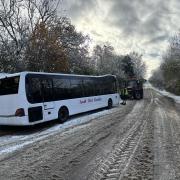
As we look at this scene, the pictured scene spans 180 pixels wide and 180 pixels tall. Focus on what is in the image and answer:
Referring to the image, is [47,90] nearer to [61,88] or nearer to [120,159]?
[61,88]

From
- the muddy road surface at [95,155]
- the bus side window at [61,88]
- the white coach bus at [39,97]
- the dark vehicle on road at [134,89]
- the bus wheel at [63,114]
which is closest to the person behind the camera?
the muddy road surface at [95,155]

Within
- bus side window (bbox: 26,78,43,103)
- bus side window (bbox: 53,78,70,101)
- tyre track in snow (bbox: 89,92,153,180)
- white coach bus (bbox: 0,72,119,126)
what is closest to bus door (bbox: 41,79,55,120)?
white coach bus (bbox: 0,72,119,126)

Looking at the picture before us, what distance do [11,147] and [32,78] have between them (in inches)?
177

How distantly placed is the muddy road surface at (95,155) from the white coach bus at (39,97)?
50.2 inches

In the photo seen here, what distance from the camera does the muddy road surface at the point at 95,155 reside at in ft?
21.6

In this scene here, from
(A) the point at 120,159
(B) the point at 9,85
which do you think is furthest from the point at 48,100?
(A) the point at 120,159

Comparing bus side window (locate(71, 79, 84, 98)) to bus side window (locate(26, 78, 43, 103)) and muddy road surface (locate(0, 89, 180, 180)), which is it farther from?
→ muddy road surface (locate(0, 89, 180, 180))

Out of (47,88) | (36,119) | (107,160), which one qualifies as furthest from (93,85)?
(107,160)

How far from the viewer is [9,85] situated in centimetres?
1355

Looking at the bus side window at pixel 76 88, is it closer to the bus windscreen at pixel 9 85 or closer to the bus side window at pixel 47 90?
the bus side window at pixel 47 90

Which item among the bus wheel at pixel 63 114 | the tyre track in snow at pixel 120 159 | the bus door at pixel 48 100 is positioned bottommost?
the tyre track in snow at pixel 120 159

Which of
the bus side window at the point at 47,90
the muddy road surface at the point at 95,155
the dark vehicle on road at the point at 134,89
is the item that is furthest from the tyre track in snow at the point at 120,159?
the dark vehicle on road at the point at 134,89

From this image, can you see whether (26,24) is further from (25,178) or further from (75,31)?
(25,178)

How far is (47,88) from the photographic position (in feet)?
48.3
